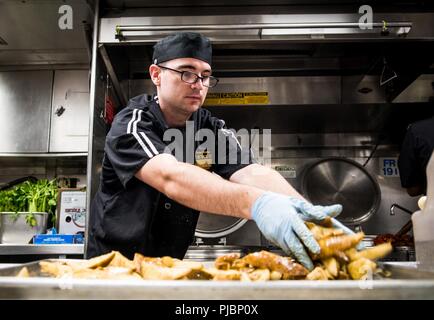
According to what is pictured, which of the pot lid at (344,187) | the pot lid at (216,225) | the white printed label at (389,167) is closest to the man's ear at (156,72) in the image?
the pot lid at (216,225)

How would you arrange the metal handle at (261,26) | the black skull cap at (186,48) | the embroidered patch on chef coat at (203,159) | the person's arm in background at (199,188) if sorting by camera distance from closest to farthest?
the person's arm in background at (199,188) < the black skull cap at (186,48) < the embroidered patch on chef coat at (203,159) < the metal handle at (261,26)

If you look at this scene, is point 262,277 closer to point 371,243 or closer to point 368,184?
point 371,243

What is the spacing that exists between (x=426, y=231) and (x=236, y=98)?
2.66 meters

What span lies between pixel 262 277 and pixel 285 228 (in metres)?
0.17

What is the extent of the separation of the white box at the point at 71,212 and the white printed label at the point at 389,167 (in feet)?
8.70

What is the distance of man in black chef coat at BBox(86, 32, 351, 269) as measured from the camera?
1.28m

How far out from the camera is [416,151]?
297cm

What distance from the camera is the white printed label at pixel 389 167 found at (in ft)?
12.6

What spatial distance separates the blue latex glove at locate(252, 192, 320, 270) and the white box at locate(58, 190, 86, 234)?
2148 millimetres

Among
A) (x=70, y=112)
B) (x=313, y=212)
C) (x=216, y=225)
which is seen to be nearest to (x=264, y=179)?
(x=313, y=212)

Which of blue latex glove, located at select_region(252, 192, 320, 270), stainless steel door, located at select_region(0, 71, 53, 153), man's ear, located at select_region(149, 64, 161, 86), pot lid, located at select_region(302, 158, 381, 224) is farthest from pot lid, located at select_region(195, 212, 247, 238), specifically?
blue latex glove, located at select_region(252, 192, 320, 270)

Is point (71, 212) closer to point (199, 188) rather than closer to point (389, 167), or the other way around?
point (199, 188)

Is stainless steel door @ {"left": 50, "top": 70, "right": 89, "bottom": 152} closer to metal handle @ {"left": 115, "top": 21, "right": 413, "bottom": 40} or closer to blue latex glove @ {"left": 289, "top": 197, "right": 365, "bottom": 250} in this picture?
metal handle @ {"left": 115, "top": 21, "right": 413, "bottom": 40}

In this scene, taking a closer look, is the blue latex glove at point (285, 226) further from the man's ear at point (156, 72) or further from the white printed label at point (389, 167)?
the white printed label at point (389, 167)
